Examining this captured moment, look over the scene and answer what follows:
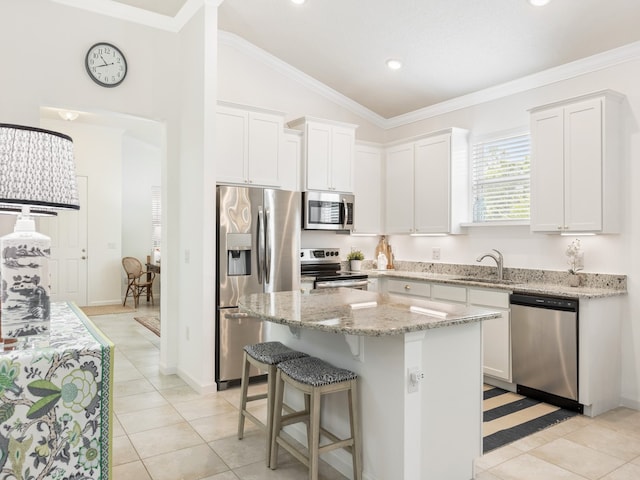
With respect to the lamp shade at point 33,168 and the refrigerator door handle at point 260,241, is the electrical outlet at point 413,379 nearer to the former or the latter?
the lamp shade at point 33,168

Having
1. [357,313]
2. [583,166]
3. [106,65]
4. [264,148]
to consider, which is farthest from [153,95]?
[583,166]

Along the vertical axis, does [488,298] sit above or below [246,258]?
below

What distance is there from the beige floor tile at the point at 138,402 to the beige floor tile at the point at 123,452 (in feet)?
1.68

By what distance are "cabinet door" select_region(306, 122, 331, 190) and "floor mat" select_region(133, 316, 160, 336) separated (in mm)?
3038

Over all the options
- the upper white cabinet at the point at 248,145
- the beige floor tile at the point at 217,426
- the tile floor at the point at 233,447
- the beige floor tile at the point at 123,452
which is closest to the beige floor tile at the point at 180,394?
the tile floor at the point at 233,447

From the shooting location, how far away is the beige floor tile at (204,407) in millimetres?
3350

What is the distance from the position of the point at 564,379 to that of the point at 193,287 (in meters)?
3.17

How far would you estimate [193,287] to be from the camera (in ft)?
13.1

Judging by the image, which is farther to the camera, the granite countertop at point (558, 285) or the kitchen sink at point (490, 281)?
the kitchen sink at point (490, 281)

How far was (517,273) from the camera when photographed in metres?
4.39

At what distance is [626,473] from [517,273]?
Result: 83.2 inches

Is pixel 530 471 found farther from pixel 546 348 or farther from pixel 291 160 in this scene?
pixel 291 160

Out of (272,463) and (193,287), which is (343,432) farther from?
(193,287)

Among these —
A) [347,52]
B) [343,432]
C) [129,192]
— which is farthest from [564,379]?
[129,192]
